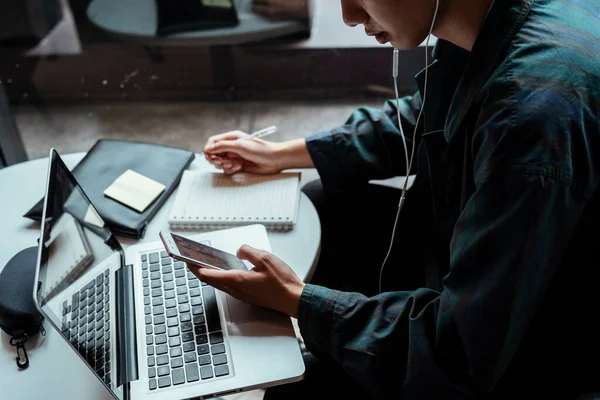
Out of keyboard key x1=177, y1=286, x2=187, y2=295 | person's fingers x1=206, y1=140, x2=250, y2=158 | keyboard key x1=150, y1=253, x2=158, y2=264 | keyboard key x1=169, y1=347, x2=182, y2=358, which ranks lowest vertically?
keyboard key x1=169, y1=347, x2=182, y2=358

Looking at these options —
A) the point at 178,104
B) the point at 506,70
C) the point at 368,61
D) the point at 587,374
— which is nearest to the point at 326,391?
the point at 587,374

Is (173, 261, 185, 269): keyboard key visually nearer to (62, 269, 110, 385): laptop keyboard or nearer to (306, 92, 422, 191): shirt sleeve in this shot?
(62, 269, 110, 385): laptop keyboard

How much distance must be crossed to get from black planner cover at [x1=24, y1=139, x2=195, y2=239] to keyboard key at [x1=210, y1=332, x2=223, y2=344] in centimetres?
26

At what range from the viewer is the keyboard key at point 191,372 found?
0.80 meters

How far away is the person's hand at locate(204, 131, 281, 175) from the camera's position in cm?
112

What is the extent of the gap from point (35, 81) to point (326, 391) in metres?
2.01

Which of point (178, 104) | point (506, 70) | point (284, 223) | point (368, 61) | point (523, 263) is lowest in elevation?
point (178, 104)

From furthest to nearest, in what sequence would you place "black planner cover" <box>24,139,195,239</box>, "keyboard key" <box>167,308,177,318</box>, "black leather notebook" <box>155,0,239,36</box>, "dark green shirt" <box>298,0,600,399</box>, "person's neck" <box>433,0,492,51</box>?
"black leather notebook" <box>155,0,239,36</box>, "black planner cover" <box>24,139,195,239</box>, "keyboard key" <box>167,308,177,318</box>, "person's neck" <box>433,0,492,51</box>, "dark green shirt" <box>298,0,600,399</box>

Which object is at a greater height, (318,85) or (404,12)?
(404,12)

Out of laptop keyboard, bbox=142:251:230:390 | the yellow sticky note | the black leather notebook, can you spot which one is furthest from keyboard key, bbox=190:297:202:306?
the black leather notebook

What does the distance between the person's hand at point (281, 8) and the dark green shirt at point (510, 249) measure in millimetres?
1342

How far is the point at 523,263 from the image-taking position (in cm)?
65

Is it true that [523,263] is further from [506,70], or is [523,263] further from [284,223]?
[284,223]

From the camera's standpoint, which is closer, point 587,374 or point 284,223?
point 587,374
